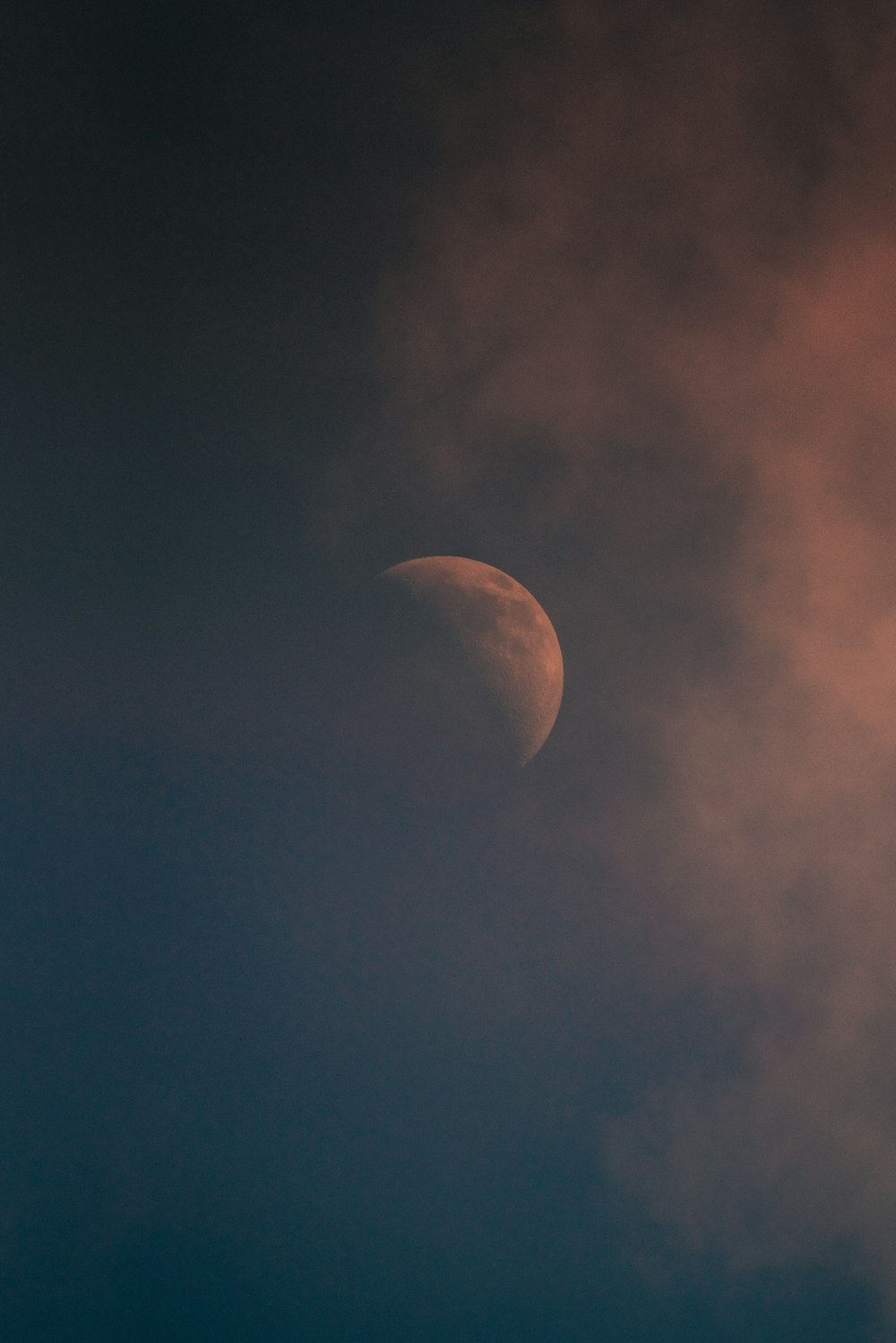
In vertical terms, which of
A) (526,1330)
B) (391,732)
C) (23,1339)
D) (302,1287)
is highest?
(391,732)

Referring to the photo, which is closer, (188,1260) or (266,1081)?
(188,1260)

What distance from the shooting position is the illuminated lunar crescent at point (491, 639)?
1661 cm

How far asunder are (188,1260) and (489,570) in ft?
65.9

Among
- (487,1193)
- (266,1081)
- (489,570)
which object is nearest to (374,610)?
→ (489,570)

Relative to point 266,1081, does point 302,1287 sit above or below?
below

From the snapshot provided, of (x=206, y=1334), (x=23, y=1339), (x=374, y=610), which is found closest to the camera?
(x=374, y=610)

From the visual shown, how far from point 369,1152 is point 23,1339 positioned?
936 centimetres

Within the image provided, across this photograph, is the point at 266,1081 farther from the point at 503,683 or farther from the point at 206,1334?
the point at 503,683

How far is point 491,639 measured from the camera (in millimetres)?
16906

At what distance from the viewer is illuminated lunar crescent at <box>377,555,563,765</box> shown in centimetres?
1661

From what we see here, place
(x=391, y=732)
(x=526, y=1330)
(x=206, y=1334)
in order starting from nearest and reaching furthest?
(x=391, y=732)
(x=206, y=1334)
(x=526, y=1330)

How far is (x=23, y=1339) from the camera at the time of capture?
1972 centimetres

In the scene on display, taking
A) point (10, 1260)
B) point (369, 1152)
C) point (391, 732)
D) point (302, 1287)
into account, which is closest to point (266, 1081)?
point (369, 1152)

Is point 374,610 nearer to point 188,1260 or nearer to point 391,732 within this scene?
point 391,732
